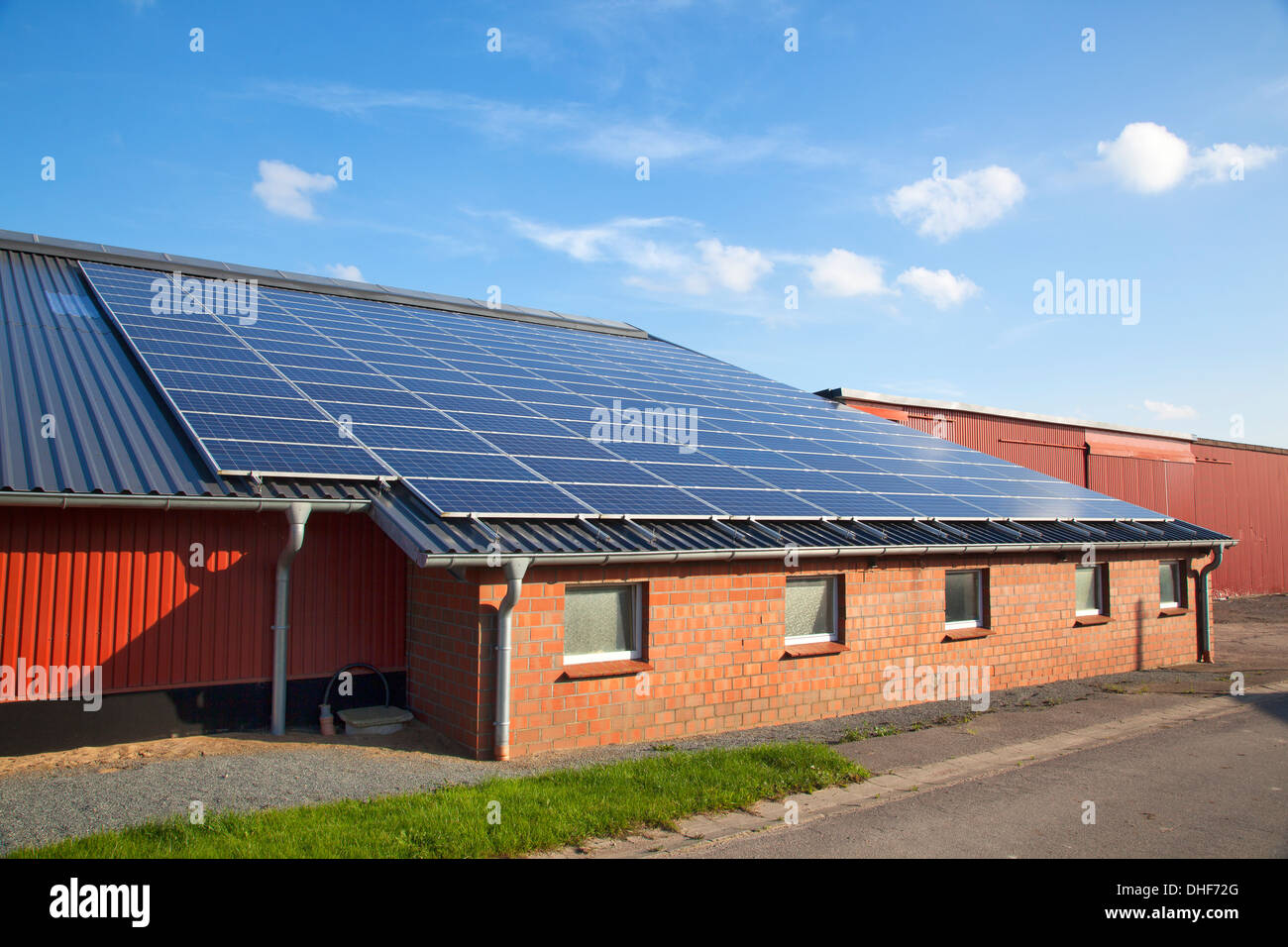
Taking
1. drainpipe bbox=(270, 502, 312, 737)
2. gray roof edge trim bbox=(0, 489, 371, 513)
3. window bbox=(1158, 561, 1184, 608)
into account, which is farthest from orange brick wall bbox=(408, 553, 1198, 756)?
window bbox=(1158, 561, 1184, 608)

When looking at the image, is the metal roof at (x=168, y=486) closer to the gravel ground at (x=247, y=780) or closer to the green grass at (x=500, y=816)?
the gravel ground at (x=247, y=780)

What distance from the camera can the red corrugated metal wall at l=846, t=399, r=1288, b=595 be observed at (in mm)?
28016

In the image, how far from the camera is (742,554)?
10.7 metres

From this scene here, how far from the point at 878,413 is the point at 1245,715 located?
14.5m

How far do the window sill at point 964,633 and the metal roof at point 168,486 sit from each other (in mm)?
1409

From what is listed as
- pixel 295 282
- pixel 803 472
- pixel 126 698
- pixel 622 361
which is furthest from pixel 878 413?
pixel 126 698

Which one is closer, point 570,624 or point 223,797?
point 223,797

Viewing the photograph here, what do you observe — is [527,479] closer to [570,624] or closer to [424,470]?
[424,470]

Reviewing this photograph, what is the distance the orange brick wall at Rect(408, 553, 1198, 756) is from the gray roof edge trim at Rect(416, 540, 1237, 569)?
312 mm

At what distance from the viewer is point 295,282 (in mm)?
19703

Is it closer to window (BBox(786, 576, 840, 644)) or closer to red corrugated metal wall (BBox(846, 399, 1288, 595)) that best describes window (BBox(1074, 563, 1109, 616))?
window (BBox(786, 576, 840, 644))

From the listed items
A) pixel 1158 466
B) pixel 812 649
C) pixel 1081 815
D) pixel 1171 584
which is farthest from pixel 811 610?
pixel 1158 466

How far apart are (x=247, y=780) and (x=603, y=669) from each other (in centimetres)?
389

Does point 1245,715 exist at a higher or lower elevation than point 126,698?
lower
